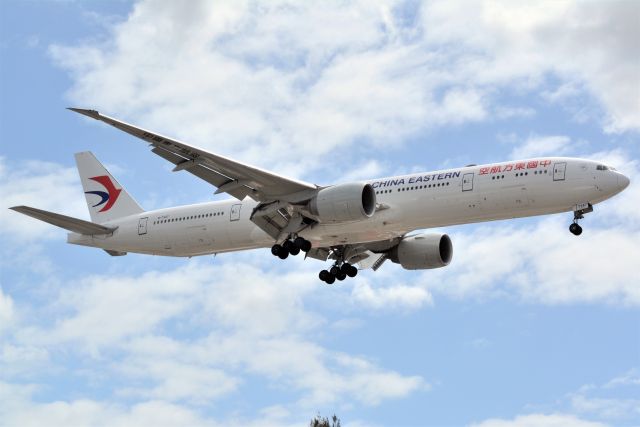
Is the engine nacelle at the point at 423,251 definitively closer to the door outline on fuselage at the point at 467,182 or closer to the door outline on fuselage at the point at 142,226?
the door outline on fuselage at the point at 467,182

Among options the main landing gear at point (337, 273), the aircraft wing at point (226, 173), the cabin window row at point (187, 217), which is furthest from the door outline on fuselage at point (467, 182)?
the cabin window row at point (187, 217)

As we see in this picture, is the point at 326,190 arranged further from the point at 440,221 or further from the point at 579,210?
the point at 579,210

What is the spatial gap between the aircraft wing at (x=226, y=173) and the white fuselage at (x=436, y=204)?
218cm

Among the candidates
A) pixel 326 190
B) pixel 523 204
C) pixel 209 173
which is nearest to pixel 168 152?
pixel 209 173

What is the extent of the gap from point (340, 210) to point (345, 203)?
35cm

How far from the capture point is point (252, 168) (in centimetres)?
3997

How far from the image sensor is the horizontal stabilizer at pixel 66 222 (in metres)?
43.2

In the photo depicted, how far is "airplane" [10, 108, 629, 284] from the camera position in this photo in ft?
126

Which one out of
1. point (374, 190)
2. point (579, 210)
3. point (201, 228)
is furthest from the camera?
point (201, 228)

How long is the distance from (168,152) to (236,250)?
301 inches

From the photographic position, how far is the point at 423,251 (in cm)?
4791

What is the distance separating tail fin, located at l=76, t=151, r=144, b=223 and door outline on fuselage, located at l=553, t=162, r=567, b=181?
2042 cm

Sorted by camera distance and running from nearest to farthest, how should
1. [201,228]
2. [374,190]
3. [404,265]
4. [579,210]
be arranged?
[579,210]
[374,190]
[201,228]
[404,265]

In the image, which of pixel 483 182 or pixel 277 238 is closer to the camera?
pixel 483 182
